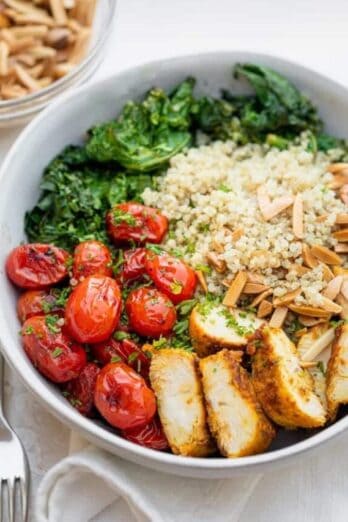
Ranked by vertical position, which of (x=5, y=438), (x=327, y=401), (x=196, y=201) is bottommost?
(x=5, y=438)

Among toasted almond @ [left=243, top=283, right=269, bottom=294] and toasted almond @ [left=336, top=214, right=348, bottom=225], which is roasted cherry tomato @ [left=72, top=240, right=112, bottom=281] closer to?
toasted almond @ [left=243, top=283, right=269, bottom=294]

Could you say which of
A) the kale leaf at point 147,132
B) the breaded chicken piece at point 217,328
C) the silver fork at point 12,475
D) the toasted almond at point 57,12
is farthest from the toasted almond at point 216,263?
the toasted almond at point 57,12

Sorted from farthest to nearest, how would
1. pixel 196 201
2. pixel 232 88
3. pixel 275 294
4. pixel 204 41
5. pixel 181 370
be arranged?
pixel 204 41 → pixel 232 88 → pixel 196 201 → pixel 275 294 → pixel 181 370

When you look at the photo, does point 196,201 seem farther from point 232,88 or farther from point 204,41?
point 204,41

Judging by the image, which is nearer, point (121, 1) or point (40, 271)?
point (40, 271)

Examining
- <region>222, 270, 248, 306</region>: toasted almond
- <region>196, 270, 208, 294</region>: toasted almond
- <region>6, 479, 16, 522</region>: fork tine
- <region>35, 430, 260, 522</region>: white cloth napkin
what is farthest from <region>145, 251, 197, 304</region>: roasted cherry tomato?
<region>6, 479, 16, 522</region>: fork tine

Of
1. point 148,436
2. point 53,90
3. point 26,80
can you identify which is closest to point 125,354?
point 148,436

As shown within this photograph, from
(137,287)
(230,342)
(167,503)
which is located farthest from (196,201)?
(167,503)
